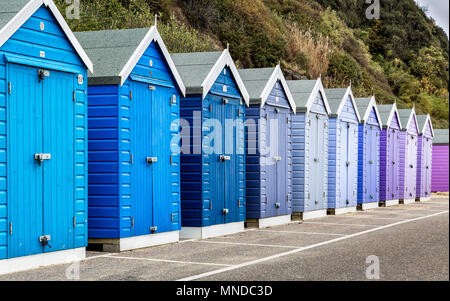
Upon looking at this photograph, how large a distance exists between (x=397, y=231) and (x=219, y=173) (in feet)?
12.9

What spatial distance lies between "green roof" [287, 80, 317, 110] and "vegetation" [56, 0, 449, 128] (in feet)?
14.6

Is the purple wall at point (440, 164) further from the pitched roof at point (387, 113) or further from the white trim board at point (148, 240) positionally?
the white trim board at point (148, 240)

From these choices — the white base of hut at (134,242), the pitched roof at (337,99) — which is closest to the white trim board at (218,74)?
the white base of hut at (134,242)

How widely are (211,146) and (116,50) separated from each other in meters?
3.16

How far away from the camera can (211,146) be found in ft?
47.9

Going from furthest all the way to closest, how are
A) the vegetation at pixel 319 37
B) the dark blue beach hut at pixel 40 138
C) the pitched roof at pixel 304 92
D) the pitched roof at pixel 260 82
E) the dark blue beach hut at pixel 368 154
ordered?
the vegetation at pixel 319 37 → the dark blue beach hut at pixel 368 154 → the pitched roof at pixel 304 92 → the pitched roof at pixel 260 82 → the dark blue beach hut at pixel 40 138

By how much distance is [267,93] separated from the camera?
666 inches

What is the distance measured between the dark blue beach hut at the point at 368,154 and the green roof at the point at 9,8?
16211 mm

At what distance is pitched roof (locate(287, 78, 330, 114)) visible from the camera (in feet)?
63.6

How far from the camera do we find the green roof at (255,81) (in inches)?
656

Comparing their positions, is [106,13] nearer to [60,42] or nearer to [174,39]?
[174,39]

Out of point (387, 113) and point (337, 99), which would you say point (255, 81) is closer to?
point (337, 99)

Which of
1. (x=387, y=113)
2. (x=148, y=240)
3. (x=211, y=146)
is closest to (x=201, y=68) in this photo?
(x=211, y=146)
